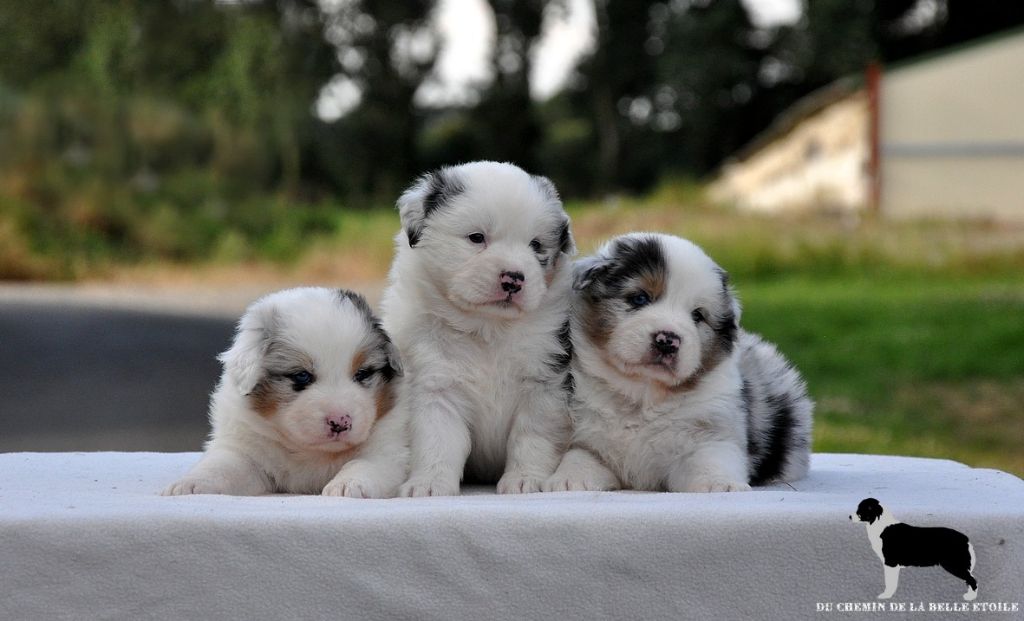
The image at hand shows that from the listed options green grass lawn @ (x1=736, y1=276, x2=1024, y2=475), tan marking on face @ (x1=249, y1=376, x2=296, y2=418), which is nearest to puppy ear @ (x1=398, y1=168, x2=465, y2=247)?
tan marking on face @ (x1=249, y1=376, x2=296, y2=418)

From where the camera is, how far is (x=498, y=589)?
2775mm

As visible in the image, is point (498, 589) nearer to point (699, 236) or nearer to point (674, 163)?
point (699, 236)

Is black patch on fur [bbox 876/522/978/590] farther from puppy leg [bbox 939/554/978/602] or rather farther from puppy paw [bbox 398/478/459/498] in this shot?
puppy paw [bbox 398/478/459/498]

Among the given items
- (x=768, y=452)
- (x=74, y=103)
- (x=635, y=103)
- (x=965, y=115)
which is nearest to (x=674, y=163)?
(x=635, y=103)

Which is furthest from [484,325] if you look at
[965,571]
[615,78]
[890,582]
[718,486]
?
[615,78]

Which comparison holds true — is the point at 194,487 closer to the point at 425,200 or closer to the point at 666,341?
the point at 425,200

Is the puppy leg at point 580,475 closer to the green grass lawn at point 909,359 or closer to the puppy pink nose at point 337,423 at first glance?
the puppy pink nose at point 337,423

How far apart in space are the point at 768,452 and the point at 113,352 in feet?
19.7

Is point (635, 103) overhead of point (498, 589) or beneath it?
overhead

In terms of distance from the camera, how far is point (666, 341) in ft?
10.2

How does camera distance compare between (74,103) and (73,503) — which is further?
(74,103)

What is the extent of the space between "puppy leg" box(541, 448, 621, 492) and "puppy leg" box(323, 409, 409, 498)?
41 cm

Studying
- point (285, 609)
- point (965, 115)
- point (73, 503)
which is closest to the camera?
point (285, 609)

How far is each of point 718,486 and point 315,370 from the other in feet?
3.74
